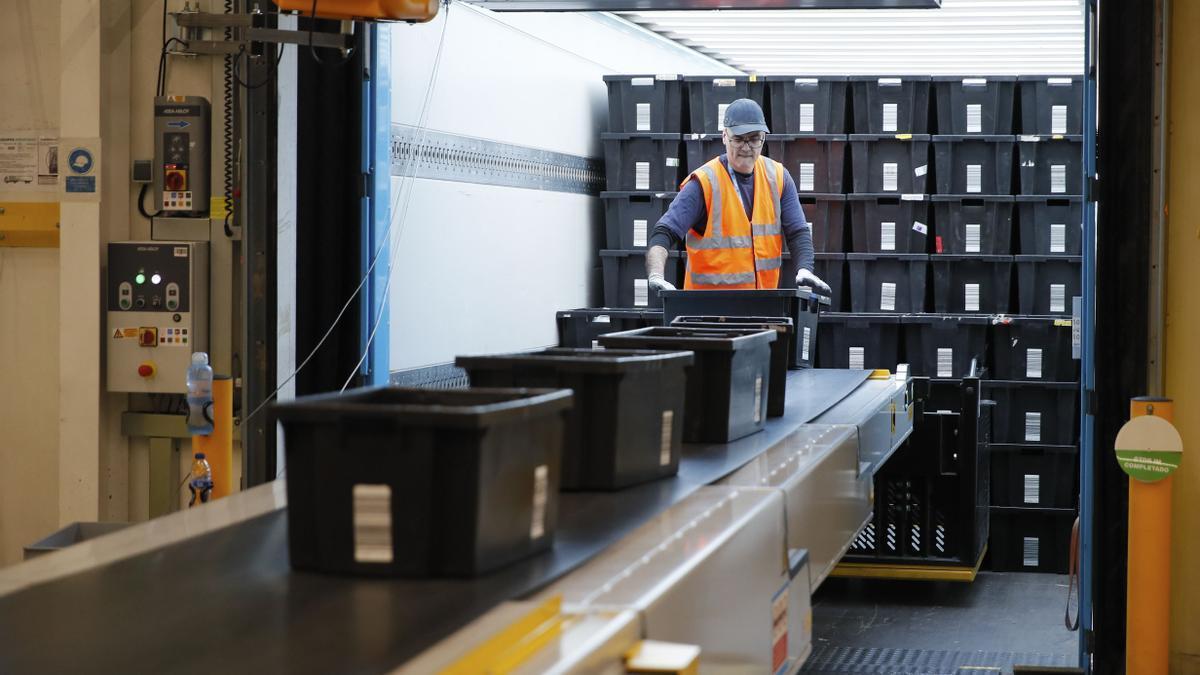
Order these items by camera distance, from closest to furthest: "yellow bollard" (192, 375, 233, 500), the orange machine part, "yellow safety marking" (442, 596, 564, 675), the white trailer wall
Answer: "yellow safety marking" (442, 596, 564, 675), the orange machine part, "yellow bollard" (192, 375, 233, 500), the white trailer wall

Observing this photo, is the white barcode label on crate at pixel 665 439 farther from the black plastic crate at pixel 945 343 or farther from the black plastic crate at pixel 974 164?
the black plastic crate at pixel 974 164

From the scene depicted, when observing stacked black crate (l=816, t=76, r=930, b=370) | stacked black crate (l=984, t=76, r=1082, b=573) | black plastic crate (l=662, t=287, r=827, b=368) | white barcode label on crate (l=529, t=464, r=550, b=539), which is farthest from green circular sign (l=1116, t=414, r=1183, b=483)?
stacked black crate (l=816, t=76, r=930, b=370)

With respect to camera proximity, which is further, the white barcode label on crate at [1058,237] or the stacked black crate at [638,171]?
the stacked black crate at [638,171]

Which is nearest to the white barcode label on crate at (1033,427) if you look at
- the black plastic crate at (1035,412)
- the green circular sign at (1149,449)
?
the black plastic crate at (1035,412)

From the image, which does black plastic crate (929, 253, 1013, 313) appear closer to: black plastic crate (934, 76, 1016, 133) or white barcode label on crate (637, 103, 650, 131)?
black plastic crate (934, 76, 1016, 133)

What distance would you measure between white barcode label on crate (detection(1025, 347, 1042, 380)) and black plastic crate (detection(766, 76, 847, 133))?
178 cm

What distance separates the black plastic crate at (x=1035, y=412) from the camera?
8211 mm

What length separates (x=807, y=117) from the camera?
8766 mm

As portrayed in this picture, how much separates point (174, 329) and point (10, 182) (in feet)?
2.79

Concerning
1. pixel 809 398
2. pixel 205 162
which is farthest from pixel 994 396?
pixel 205 162

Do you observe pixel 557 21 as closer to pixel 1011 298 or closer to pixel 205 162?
pixel 1011 298

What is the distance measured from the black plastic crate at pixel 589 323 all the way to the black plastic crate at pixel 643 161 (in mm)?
870

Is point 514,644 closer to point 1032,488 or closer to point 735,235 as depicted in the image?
point 735,235

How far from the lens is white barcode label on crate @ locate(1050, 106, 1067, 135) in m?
8.36
